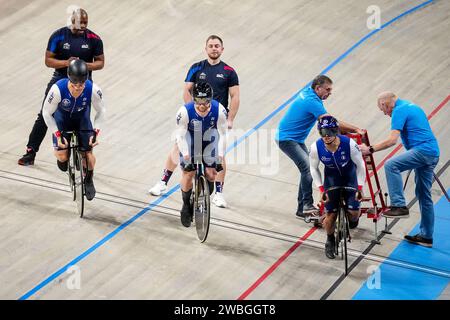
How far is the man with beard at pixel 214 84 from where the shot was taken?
866 centimetres

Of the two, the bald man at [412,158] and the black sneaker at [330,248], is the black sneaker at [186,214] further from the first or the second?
the bald man at [412,158]

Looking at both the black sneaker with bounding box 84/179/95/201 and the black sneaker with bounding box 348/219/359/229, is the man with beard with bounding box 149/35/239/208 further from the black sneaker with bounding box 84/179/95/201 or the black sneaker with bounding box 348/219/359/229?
the black sneaker with bounding box 348/219/359/229

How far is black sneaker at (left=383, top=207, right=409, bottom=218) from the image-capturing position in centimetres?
801

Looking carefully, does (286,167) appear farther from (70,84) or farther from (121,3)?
(121,3)

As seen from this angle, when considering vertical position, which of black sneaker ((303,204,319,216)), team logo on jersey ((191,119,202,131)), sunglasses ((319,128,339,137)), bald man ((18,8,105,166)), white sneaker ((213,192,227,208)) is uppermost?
bald man ((18,8,105,166))

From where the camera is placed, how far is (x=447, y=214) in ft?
28.5

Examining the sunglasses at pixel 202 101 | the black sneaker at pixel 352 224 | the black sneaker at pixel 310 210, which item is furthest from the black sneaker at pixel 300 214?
the sunglasses at pixel 202 101

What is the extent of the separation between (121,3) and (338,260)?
6.58 m

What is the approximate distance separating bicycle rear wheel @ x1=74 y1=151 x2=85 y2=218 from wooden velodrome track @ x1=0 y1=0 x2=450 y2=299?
0.15 meters

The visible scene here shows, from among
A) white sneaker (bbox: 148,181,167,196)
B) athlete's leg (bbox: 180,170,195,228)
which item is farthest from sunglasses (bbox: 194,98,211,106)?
white sneaker (bbox: 148,181,167,196)

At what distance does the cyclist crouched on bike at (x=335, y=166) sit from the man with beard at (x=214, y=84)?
1367mm

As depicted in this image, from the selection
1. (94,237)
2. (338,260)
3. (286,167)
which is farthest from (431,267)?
(94,237)

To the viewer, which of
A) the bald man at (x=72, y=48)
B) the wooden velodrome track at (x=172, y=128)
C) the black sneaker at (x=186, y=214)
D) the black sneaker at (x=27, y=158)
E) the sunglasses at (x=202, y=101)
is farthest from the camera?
the black sneaker at (x=27, y=158)

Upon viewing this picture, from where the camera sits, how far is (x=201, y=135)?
310 inches
